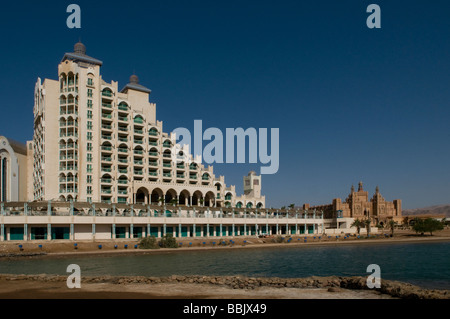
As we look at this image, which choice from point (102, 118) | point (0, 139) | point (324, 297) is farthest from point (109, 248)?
point (324, 297)

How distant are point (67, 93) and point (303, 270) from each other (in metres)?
81.0

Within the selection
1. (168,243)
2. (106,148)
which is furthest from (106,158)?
(168,243)

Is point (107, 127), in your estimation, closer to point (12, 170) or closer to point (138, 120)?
point (138, 120)

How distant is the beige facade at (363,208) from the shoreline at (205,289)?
11505 cm

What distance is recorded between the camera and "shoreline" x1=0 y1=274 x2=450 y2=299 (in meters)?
27.3

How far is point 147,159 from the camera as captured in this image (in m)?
117

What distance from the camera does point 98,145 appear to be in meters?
108

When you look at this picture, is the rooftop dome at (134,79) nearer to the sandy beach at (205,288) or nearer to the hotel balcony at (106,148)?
the hotel balcony at (106,148)

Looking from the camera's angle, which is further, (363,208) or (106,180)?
(363,208)

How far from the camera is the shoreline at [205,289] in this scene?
27312 millimetres

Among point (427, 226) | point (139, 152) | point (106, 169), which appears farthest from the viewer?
point (427, 226)

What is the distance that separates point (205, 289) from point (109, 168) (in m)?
85.4

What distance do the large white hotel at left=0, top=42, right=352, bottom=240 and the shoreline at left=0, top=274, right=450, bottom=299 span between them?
176 ft

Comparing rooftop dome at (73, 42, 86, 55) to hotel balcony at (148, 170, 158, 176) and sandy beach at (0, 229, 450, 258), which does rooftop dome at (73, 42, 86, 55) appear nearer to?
hotel balcony at (148, 170, 158, 176)
